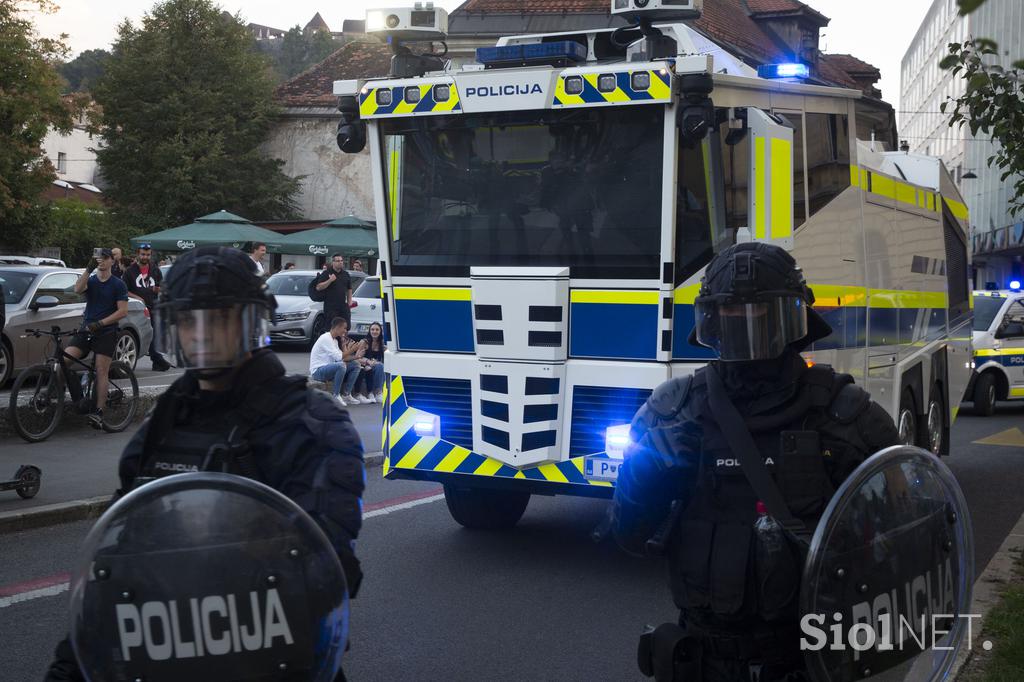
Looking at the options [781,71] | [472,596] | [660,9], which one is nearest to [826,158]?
[781,71]

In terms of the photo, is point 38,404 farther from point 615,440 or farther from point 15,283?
point 615,440

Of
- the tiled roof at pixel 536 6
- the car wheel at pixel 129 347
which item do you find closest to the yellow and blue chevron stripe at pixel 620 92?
the car wheel at pixel 129 347

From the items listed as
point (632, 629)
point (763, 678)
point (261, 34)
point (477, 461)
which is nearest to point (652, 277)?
point (477, 461)

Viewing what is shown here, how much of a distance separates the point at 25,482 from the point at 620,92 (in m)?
5.27

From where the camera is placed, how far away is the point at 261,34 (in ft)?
564

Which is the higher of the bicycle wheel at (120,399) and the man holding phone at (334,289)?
the man holding phone at (334,289)

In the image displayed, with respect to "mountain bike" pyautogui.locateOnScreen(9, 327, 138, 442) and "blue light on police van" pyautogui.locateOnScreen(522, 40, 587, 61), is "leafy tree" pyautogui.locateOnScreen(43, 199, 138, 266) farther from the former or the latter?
"blue light on police van" pyautogui.locateOnScreen(522, 40, 587, 61)

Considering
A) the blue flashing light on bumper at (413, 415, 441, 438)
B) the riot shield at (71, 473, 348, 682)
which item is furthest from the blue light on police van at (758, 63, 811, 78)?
the riot shield at (71, 473, 348, 682)

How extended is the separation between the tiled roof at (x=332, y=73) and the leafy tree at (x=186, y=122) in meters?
1.15

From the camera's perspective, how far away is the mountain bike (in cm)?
1175

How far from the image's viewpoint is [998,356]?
18.5 metres

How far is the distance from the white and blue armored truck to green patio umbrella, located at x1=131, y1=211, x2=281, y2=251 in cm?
2358

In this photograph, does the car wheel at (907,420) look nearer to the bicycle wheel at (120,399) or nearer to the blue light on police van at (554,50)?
the blue light on police van at (554,50)

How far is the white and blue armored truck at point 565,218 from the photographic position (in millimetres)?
7039
